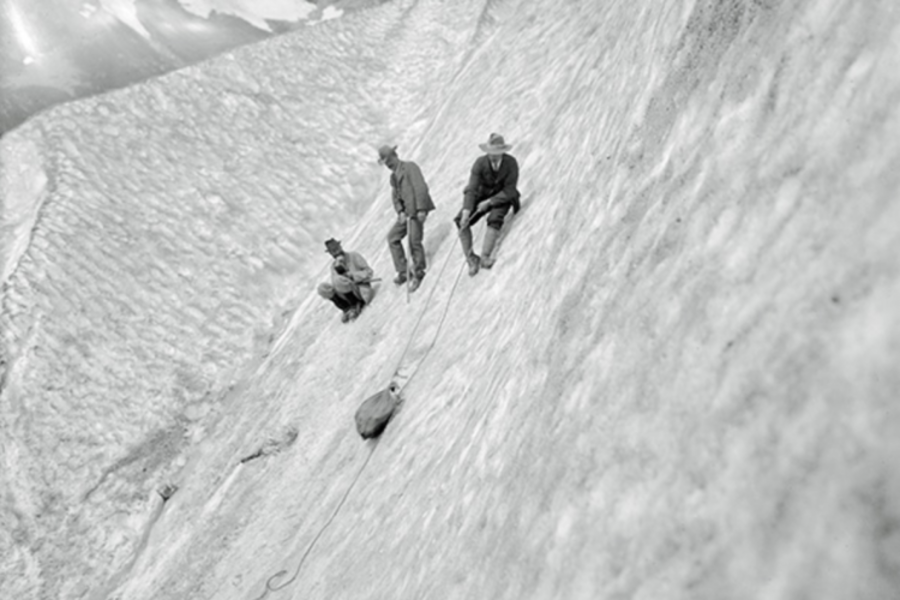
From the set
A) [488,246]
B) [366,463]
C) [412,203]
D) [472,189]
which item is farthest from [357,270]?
[366,463]

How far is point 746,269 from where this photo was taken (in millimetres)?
2338

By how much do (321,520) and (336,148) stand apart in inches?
528

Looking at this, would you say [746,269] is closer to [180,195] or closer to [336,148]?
[180,195]

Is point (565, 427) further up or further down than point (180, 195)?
further up

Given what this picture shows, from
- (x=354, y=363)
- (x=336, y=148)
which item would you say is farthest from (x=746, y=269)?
(x=336, y=148)

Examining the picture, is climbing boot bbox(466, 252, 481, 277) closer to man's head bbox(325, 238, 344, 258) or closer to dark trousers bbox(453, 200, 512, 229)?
dark trousers bbox(453, 200, 512, 229)

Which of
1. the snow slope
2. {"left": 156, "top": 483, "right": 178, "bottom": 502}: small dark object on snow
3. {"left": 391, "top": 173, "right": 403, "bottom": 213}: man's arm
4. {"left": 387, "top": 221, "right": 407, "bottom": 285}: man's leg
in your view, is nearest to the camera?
the snow slope

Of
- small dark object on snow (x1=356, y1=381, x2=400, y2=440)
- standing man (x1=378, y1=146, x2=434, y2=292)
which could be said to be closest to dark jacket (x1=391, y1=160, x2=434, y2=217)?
standing man (x1=378, y1=146, x2=434, y2=292)

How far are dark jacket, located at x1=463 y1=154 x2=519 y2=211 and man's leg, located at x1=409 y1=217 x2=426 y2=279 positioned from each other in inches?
60.8

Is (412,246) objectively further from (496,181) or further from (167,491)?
(167,491)

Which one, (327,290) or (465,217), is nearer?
(465,217)

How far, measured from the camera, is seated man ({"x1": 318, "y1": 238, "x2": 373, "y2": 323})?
9.99m

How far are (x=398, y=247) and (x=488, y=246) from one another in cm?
238

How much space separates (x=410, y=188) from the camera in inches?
346
